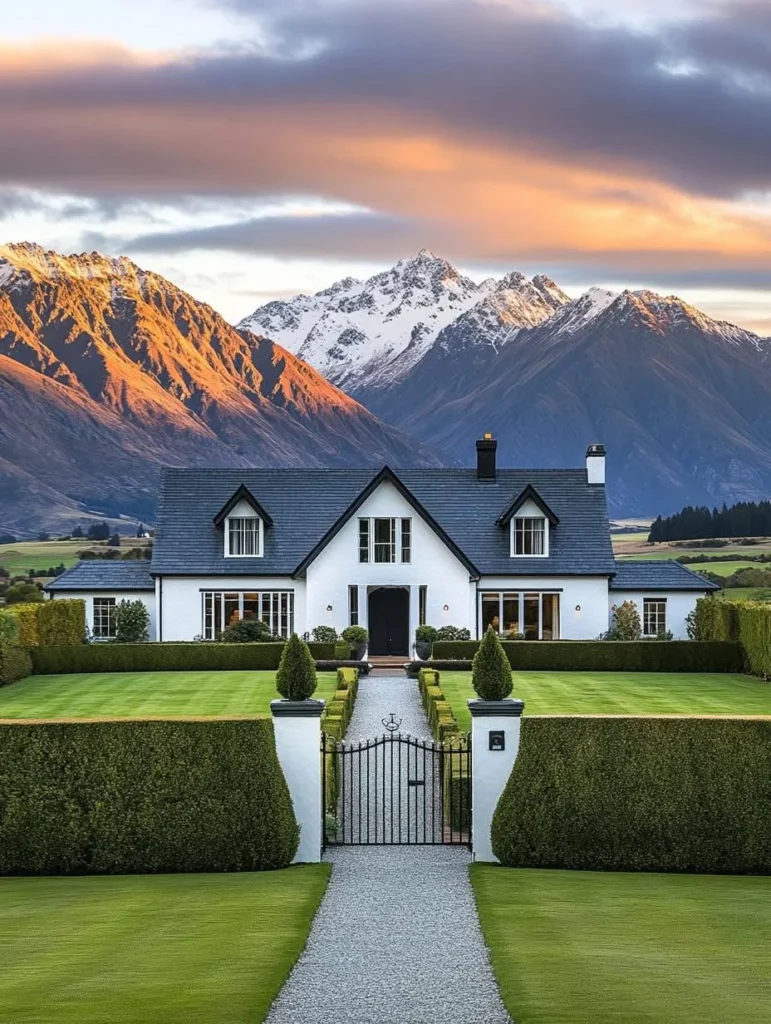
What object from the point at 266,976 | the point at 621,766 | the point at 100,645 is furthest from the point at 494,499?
the point at 266,976

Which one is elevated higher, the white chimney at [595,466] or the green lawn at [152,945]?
the white chimney at [595,466]

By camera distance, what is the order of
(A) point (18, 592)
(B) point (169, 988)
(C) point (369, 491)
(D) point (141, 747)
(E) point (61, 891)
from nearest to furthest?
(B) point (169, 988) < (E) point (61, 891) < (D) point (141, 747) < (C) point (369, 491) < (A) point (18, 592)

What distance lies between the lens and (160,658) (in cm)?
5328

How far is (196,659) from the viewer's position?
5319 cm

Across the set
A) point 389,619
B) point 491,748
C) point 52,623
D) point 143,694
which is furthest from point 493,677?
point 389,619

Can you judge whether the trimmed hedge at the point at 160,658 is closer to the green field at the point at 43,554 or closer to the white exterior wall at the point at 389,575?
the white exterior wall at the point at 389,575

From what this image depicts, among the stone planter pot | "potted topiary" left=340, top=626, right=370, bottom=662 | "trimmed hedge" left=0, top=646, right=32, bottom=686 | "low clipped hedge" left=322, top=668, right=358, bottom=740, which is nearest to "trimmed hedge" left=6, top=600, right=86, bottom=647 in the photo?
"trimmed hedge" left=0, top=646, right=32, bottom=686

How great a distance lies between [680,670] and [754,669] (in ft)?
10.4

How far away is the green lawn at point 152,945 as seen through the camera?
12906mm

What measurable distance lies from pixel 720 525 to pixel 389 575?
381ft

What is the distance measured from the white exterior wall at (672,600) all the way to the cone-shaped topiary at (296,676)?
39406mm

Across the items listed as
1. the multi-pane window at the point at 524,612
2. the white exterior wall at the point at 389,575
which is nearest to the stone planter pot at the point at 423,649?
the white exterior wall at the point at 389,575

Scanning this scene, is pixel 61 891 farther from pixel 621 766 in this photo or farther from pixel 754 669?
pixel 754 669

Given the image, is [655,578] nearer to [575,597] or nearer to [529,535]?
[575,597]
